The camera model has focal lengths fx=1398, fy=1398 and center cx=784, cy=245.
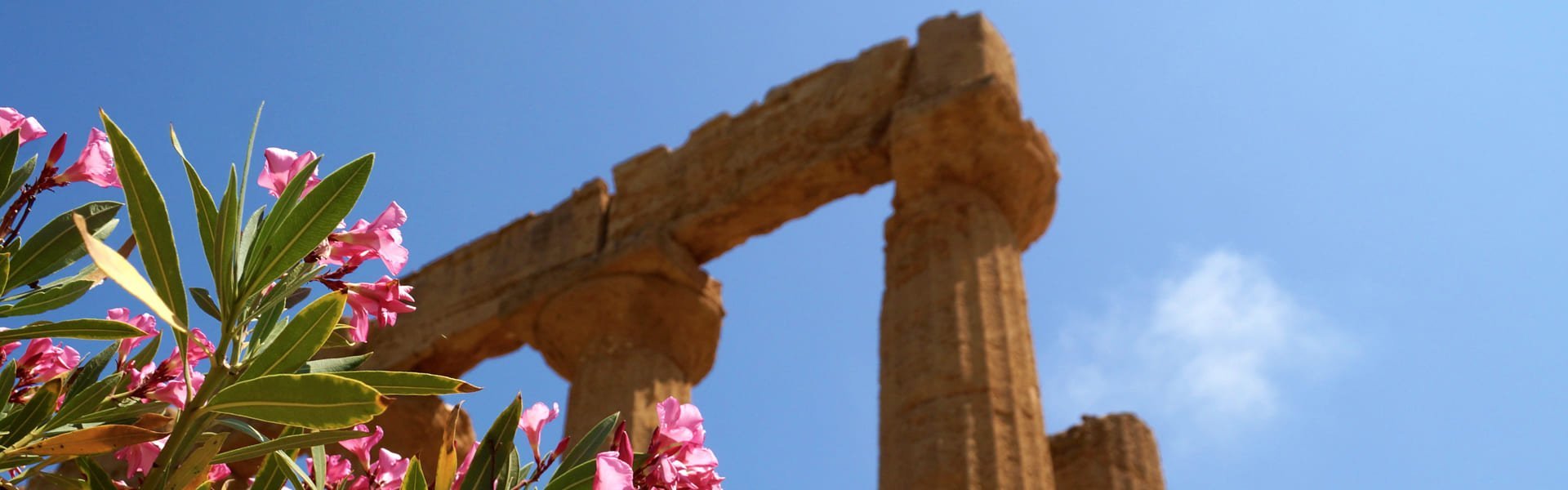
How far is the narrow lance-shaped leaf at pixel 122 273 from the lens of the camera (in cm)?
134

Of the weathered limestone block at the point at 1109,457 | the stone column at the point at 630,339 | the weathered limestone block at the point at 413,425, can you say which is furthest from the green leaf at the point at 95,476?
the weathered limestone block at the point at 1109,457

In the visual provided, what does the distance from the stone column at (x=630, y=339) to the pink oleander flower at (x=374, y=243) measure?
8.40 m

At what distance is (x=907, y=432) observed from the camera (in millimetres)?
8195

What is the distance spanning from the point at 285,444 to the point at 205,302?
0.23m

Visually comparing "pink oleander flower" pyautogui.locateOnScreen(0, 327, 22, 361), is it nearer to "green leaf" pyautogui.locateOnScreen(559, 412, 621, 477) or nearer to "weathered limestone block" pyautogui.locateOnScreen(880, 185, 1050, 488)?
"green leaf" pyautogui.locateOnScreen(559, 412, 621, 477)

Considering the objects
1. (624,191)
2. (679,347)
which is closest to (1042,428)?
(679,347)

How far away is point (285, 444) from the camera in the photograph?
5.64ft

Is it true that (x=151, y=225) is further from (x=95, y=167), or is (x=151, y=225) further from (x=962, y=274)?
(x=962, y=274)

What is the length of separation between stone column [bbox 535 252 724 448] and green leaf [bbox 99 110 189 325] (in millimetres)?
8745

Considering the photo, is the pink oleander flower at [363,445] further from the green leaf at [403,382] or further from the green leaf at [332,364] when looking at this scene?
the green leaf at [403,382]

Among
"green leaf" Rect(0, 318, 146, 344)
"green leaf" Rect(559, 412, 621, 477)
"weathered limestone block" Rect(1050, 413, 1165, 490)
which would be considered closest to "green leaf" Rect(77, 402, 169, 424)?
"green leaf" Rect(0, 318, 146, 344)

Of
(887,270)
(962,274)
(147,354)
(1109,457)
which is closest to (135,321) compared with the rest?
(147,354)

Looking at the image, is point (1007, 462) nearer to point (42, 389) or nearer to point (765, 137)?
point (765, 137)

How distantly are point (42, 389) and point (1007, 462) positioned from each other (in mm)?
6458
